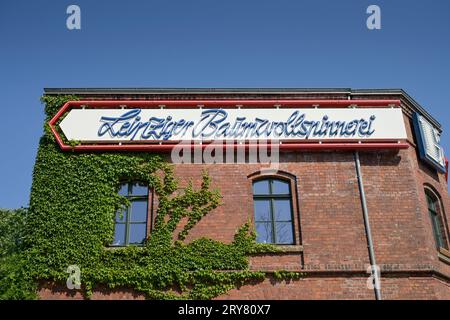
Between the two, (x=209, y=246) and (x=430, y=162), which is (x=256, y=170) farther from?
(x=430, y=162)

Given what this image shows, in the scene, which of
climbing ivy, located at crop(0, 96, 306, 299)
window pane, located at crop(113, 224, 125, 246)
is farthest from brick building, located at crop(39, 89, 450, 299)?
climbing ivy, located at crop(0, 96, 306, 299)

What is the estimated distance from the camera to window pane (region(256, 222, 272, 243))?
1160cm

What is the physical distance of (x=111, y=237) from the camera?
11352 mm

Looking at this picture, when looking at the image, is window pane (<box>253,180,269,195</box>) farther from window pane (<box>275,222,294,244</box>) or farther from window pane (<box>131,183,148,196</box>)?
window pane (<box>131,183,148,196</box>)

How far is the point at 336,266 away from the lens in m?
11.1

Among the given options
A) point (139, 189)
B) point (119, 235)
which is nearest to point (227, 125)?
point (139, 189)

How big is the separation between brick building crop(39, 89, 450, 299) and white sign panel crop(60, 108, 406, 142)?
0.37 ft

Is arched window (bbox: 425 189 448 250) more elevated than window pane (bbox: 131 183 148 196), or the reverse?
window pane (bbox: 131 183 148 196)

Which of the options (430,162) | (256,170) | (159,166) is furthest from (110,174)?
(430,162)

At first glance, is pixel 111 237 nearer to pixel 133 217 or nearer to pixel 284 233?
pixel 133 217

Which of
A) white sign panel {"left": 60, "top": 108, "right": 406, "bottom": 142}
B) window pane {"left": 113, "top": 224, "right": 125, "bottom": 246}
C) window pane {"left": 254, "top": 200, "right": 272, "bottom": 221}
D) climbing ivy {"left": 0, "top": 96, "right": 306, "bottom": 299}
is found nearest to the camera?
climbing ivy {"left": 0, "top": 96, "right": 306, "bottom": 299}

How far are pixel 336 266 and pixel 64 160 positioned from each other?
305 inches

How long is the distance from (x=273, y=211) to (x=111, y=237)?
4.32 metres
